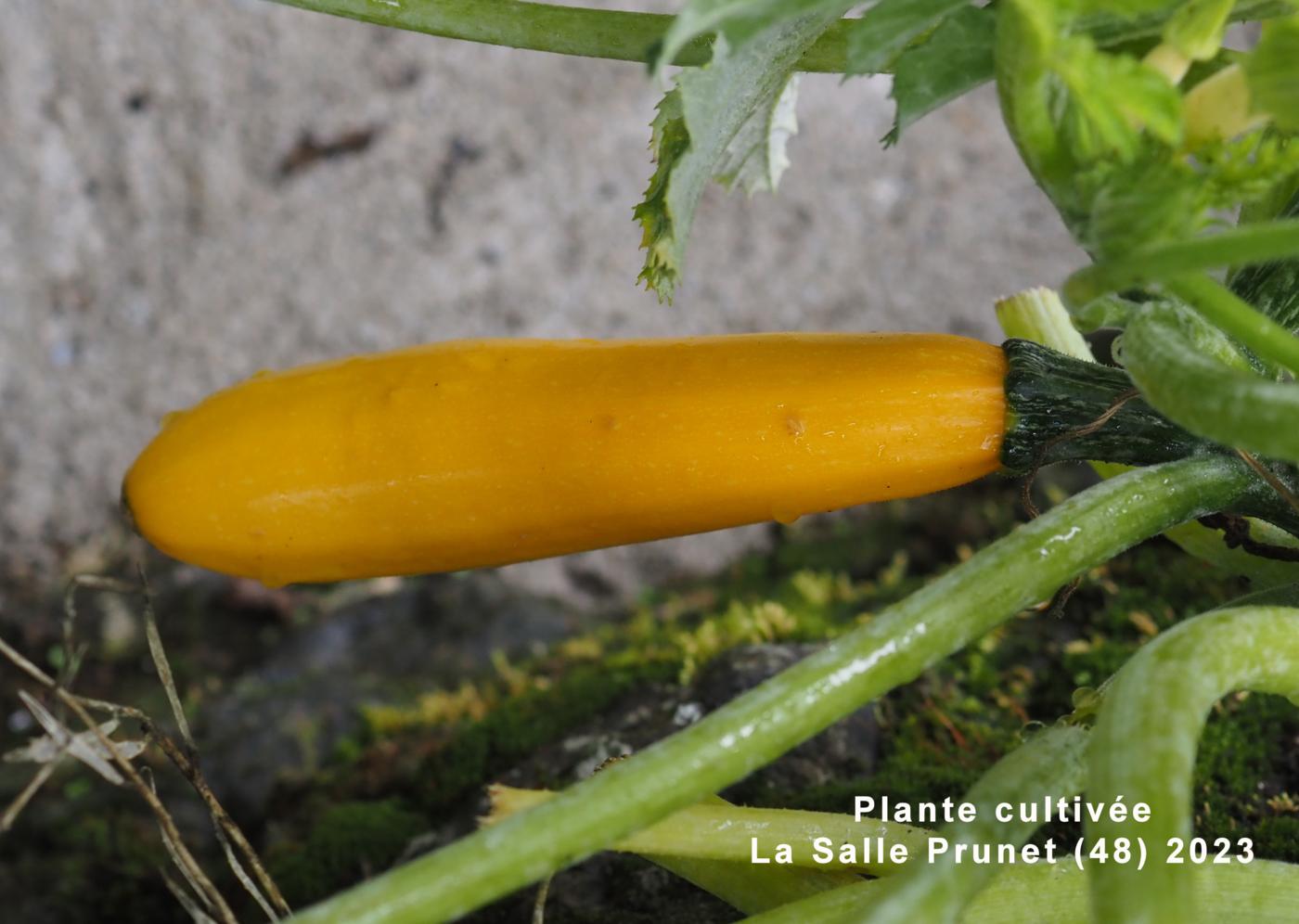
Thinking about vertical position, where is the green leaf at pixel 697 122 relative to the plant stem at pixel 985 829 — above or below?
above

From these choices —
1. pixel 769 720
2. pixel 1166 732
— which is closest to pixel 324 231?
pixel 769 720

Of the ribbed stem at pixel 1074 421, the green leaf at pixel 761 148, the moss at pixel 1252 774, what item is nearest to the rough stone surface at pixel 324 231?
the green leaf at pixel 761 148

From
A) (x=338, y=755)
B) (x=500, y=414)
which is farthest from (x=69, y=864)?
(x=500, y=414)

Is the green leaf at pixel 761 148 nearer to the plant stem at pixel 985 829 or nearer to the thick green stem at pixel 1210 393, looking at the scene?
the thick green stem at pixel 1210 393

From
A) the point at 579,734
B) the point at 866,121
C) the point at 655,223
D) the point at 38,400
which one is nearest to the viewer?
the point at 655,223

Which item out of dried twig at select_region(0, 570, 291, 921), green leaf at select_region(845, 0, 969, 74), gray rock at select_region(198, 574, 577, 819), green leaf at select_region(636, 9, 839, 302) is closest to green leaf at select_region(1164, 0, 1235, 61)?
green leaf at select_region(845, 0, 969, 74)

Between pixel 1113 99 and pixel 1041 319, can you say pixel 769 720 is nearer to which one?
A: pixel 1113 99

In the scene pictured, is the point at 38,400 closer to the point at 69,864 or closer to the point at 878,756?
the point at 69,864
